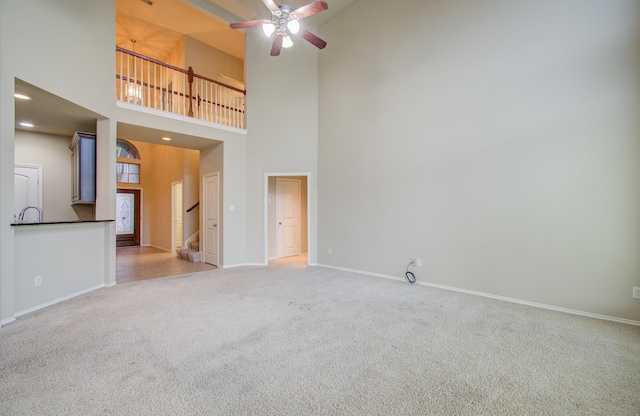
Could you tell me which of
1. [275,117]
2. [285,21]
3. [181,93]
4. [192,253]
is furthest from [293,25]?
[192,253]

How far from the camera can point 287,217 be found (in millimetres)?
7113

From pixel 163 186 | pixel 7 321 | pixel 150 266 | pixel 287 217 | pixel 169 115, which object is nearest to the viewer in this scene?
pixel 7 321

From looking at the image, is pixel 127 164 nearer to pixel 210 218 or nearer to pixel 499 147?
pixel 210 218

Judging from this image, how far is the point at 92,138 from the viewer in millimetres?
4395

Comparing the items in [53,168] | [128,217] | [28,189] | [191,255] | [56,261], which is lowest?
[191,255]

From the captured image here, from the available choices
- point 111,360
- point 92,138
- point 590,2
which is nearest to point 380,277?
point 111,360

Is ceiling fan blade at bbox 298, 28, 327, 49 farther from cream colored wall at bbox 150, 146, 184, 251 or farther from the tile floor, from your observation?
cream colored wall at bbox 150, 146, 184, 251

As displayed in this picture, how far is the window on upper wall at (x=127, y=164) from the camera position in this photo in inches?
352

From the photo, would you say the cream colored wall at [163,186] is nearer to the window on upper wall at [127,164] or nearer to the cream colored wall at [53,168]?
the window on upper wall at [127,164]

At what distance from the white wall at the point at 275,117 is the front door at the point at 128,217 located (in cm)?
563

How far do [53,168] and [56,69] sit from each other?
119 inches

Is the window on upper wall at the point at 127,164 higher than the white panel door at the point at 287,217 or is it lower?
higher

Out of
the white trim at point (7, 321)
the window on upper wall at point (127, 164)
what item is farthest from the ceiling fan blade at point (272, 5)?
the window on upper wall at point (127, 164)

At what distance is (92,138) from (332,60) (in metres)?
4.59
